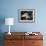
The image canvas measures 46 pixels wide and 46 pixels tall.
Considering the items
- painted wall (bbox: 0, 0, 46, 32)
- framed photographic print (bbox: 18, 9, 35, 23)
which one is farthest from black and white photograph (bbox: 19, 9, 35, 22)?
painted wall (bbox: 0, 0, 46, 32)

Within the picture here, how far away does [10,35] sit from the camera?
4.09 metres

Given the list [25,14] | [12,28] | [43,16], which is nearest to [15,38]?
[12,28]

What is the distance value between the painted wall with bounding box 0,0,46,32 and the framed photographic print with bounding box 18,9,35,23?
0.35 ft

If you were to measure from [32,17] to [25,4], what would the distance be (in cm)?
52

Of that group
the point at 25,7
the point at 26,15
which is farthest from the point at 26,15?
the point at 25,7

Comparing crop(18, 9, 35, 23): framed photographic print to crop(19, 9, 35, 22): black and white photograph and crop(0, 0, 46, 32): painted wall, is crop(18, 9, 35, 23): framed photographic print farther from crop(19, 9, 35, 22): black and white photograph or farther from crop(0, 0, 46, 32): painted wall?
crop(0, 0, 46, 32): painted wall

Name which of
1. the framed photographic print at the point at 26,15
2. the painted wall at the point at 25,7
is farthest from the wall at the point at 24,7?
the framed photographic print at the point at 26,15

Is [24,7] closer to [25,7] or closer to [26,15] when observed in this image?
[25,7]

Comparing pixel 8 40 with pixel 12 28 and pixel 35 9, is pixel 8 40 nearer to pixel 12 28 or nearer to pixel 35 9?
pixel 12 28

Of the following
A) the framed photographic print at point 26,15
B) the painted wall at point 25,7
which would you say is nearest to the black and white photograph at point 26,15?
the framed photographic print at point 26,15

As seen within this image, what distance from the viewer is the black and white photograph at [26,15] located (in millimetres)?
4633

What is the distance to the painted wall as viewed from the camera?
4.63 meters

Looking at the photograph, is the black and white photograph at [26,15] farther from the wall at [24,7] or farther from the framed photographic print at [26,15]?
the wall at [24,7]

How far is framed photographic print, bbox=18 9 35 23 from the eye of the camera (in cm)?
463
